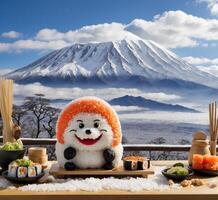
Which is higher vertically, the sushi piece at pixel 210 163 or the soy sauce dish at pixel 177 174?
the sushi piece at pixel 210 163

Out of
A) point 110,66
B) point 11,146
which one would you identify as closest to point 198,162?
point 11,146

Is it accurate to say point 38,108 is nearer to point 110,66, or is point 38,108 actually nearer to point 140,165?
point 140,165

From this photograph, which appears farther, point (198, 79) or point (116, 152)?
point (198, 79)

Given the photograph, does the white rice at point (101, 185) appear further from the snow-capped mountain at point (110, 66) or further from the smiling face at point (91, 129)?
the snow-capped mountain at point (110, 66)

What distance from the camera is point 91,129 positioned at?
1.90 meters

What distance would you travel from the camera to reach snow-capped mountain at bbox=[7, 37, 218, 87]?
2178 cm

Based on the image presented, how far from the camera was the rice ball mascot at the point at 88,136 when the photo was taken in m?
1.92

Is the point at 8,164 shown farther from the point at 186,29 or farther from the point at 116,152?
the point at 186,29

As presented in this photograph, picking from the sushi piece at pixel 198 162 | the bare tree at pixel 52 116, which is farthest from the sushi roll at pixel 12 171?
the bare tree at pixel 52 116

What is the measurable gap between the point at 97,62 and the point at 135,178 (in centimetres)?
2268

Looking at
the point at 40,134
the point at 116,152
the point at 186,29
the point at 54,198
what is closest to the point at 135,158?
the point at 116,152

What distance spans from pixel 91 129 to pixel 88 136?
0.03 metres

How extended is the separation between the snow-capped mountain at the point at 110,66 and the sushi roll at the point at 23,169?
743 inches

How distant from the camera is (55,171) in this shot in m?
1.91
